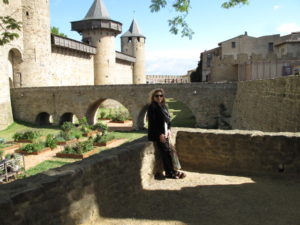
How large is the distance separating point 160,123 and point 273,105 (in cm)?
640

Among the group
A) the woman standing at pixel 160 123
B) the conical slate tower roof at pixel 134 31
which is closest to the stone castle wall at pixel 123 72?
the conical slate tower roof at pixel 134 31

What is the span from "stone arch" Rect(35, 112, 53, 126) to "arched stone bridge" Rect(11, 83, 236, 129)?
0.47 m

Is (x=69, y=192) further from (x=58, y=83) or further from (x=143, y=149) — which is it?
(x=58, y=83)

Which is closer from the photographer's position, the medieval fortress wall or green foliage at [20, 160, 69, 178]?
green foliage at [20, 160, 69, 178]

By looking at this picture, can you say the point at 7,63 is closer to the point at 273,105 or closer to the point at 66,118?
the point at 66,118

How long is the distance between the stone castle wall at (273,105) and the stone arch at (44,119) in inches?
728

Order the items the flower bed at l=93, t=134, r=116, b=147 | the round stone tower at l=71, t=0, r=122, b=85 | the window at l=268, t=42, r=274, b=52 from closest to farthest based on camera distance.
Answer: the flower bed at l=93, t=134, r=116, b=147 → the round stone tower at l=71, t=0, r=122, b=85 → the window at l=268, t=42, r=274, b=52

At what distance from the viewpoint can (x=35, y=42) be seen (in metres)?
24.9

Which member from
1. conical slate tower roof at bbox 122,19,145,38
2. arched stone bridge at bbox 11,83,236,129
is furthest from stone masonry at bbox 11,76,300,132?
conical slate tower roof at bbox 122,19,145,38

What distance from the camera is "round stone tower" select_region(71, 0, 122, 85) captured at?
3206 centimetres

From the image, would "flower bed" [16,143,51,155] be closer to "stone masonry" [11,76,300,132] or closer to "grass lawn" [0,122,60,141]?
"grass lawn" [0,122,60,141]

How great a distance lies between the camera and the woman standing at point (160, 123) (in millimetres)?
4699

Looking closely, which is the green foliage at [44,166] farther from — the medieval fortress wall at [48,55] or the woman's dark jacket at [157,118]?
the medieval fortress wall at [48,55]

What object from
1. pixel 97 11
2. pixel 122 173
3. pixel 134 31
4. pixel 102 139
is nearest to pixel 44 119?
pixel 102 139
